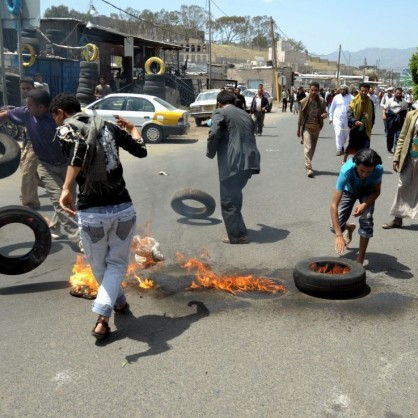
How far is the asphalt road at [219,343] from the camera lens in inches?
123

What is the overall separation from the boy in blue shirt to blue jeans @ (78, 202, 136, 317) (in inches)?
81.5

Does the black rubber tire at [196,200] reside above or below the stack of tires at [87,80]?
below

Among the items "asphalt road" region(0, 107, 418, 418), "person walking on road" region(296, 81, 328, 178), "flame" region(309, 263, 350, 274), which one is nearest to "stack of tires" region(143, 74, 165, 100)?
"person walking on road" region(296, 81, 328, 178)

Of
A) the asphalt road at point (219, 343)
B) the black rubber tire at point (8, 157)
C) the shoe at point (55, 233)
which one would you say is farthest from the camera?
the black rubber tire at point (8, 157)

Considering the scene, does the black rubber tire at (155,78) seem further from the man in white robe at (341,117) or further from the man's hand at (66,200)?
the man's hand at (66,200)

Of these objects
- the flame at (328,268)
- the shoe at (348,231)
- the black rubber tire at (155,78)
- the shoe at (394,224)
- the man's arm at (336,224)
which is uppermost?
the black rubber tire at (155,78)

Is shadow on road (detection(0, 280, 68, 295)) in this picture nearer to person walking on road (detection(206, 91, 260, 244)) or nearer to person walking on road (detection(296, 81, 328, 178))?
person walking on road (detection(206, 91, 260, 244))

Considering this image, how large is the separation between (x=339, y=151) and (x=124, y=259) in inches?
410

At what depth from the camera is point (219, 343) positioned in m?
3.88

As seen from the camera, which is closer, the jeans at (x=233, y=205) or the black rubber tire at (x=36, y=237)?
the black rubber tire at (x=36, y=237)

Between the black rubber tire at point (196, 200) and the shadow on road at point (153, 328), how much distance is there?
10.3ft

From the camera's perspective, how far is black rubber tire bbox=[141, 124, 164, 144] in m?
17.0

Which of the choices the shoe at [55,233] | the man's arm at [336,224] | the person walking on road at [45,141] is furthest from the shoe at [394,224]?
the shoe at [55,233]

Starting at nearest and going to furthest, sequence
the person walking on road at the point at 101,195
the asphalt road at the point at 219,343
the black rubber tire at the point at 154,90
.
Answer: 1. the asphalt road at the point at 219,343
2. the person walking on road at the point at 101,195
3. the black rubber tire at the point at 154,90
